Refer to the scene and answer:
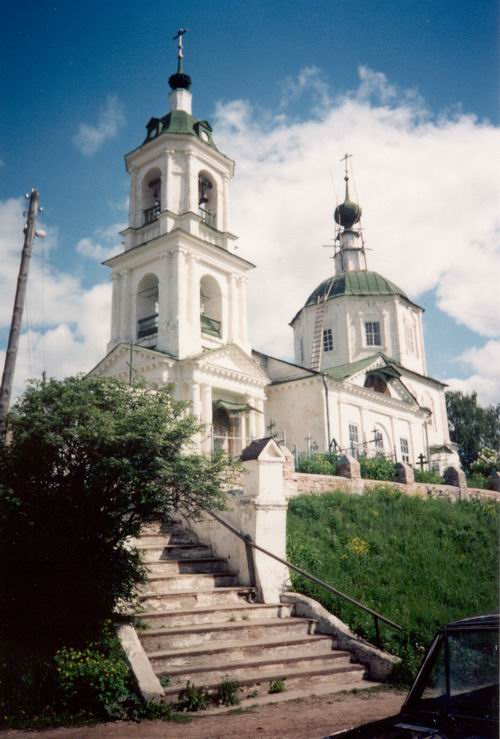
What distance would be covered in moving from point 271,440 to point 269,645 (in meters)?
3.59

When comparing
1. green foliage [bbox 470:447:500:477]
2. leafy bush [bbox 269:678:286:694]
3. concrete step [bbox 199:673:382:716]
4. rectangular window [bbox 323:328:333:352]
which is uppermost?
rectangular window [bbox 323:328:333:352]

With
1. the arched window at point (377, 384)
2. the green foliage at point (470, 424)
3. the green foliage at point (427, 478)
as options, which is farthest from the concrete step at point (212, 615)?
the green foliage at point (470, 424)

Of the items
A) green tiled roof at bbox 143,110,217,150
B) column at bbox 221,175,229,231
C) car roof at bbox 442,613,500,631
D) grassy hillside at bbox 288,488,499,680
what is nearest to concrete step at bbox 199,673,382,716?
grassy hillside at bbox 288,488,499,680

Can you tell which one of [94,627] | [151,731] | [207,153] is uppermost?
[207,153]

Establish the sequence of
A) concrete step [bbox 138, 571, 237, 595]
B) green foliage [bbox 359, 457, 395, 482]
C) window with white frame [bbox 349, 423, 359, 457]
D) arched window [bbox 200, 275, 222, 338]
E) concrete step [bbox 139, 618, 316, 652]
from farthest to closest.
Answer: window with white frame [bbox 349, 423, 359, 457] < arched window [bbox 200, 275, 222, 338] < green foliage [bbox 359, 457, 395, 482] < concrete step [bbox 138, 571, 237, 595] < concrete step [bbox 139, 618, 316, 652]

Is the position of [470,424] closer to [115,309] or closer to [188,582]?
[115,309]

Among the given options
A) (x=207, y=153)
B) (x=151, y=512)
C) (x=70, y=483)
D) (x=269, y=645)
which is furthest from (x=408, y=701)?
(x=207, y=153)

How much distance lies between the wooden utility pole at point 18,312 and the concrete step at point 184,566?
10.9 feet

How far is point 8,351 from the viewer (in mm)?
10477

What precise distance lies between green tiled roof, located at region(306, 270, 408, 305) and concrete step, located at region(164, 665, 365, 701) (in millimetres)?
31667

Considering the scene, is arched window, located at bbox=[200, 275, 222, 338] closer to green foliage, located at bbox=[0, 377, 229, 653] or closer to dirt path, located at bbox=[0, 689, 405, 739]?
green foliage, located at bbox=[0, 377, 229, 653]

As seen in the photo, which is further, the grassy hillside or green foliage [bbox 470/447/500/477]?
green foliage [bbox 470/447/500/477]

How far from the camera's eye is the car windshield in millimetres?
3564

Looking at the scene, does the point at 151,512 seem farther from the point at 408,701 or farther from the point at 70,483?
the point at 408,701
